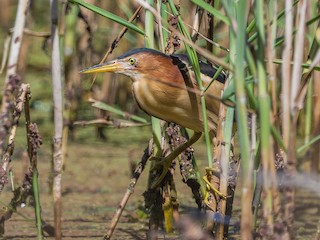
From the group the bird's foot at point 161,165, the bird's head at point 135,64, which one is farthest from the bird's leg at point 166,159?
the bird's head at point 135,64

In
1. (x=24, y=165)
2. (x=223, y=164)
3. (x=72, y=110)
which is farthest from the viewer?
(x=72, y=110)

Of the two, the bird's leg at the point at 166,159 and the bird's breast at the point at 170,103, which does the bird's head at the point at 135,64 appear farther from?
the bird's leg at the point at 166,159

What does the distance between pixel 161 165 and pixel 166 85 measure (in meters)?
0.25

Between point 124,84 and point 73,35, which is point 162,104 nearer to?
point 73,35

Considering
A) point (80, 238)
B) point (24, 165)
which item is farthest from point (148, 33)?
point (24, 165)

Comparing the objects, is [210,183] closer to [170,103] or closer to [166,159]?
[166,159]

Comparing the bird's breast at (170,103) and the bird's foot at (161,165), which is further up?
the bird's breast at (170,103)

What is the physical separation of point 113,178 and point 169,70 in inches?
51.7

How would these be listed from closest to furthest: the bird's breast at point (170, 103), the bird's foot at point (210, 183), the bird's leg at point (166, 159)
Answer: the bird's foot at point (210, 183) → the bird's leg at point (166, 159) → the bird's breast at point (170, 103)

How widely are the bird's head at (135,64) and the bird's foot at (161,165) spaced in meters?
0.25

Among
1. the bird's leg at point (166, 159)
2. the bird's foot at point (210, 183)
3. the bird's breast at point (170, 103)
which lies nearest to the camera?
the bird's foot at point (210, 183)

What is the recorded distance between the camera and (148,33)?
8.00 feet

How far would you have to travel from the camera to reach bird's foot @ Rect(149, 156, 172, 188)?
96.2 inches

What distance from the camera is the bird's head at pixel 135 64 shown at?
2488mm
